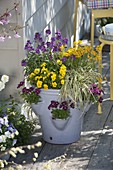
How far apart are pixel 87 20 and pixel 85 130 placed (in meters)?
3.54

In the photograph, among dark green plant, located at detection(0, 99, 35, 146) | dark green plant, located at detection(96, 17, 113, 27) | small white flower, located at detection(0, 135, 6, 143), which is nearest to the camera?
small white flower, located at detection(0, 135, 6, 143)

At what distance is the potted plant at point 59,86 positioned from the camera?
11.6ft

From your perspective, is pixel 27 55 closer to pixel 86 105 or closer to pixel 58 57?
pixel 58 57

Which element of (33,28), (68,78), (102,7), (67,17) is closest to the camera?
(68,78)

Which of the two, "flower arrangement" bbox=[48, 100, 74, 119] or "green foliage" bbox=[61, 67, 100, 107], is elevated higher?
"green foliage" bbox=[61, 67, 100, 107]

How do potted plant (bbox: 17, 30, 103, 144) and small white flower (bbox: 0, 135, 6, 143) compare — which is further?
potted plant (bbox: 17, 30, 103, 144)

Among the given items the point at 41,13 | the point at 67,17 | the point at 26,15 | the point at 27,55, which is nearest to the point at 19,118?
the point at 27,55

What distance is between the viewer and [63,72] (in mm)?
3492

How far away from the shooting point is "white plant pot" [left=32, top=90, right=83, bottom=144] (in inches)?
141

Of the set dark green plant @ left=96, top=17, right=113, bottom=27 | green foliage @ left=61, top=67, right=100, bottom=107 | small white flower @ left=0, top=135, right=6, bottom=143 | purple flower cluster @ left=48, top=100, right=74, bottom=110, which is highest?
dark green plant @ left=96, top=17, right=113, bottom=27

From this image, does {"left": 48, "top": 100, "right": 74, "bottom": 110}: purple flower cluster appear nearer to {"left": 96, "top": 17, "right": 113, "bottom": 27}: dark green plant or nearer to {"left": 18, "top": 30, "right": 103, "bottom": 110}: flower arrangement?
{"left": 18, "top": 30, "right": 103, "bottom": 110}: flower arrangement

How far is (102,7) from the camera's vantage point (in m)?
5.14

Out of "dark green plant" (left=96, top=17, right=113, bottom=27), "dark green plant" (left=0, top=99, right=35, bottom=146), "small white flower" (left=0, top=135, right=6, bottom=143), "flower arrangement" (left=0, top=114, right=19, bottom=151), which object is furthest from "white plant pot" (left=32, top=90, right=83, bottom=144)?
"dark green plant" (left=96, top=17, right=113, bottom=27)

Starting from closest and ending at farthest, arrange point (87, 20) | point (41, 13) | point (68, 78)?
point (68, 78) < point (41, 13) < point (87, 20)
